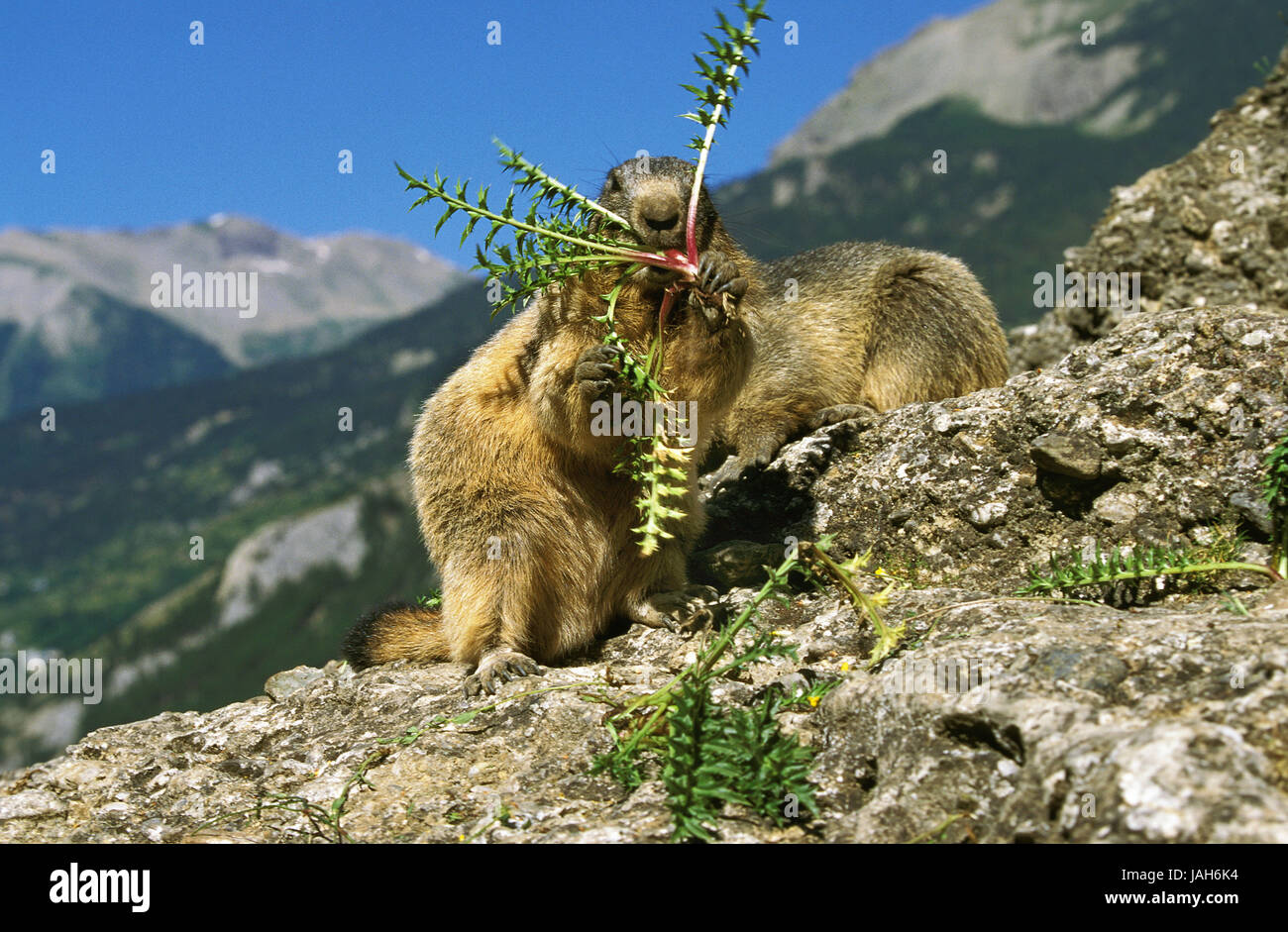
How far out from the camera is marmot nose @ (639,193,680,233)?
7.05 metres

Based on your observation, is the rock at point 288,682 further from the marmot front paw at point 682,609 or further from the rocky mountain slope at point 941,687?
the marmot front paw at point 682,609

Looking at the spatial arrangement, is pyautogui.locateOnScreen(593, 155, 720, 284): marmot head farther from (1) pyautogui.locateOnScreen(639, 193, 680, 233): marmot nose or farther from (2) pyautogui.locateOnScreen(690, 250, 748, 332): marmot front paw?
(2) pyautogui.locateOnScreen(690, 250, 748, 332): marmot front paw

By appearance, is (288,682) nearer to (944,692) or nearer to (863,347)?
(944,692)

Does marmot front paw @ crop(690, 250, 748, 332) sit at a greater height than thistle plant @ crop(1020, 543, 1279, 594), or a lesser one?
greater

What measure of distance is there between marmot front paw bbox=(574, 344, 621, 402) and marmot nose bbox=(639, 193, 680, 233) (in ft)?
3.18

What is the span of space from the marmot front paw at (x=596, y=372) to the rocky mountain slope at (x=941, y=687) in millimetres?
1928

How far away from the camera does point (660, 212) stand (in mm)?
7051

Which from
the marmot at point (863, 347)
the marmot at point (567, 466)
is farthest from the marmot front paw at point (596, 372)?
the marmot at point (863, 347)

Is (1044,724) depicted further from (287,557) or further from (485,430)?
(287,557)

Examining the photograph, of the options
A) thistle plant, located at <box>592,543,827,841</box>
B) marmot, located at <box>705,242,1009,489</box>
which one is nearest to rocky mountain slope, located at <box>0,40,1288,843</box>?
thistle plant, located at <box>592,543,827,841</box>

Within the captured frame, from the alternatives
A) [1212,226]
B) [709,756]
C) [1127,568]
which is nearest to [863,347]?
[1212,226]

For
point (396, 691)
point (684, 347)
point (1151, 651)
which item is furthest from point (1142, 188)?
point (396, 691)

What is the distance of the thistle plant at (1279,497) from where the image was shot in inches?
218

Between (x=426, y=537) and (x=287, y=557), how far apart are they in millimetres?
165442
